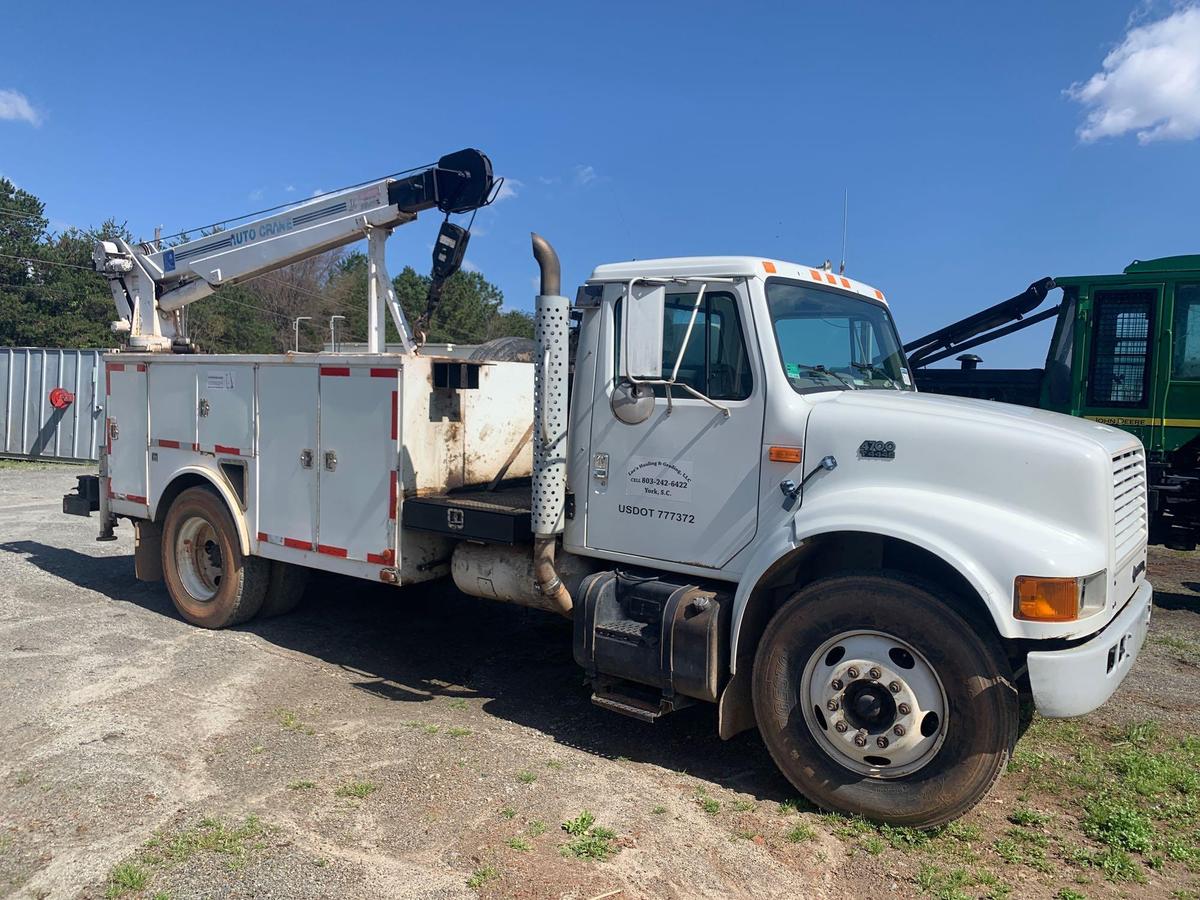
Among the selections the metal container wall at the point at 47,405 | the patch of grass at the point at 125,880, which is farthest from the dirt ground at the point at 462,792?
the metal container wall at the point at 47,405

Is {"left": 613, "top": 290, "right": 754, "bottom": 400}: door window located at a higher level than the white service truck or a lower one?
higher

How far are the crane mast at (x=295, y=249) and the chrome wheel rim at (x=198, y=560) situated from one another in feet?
6.03

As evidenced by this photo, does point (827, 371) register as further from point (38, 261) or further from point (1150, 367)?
point (38, 261)

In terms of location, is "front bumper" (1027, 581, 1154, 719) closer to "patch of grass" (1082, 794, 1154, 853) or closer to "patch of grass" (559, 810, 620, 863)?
"patch of grass" (1082, 794, 1154, 853)

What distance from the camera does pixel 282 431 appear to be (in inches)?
254

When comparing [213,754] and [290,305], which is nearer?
[213,754]

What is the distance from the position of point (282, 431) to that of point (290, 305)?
157 feet

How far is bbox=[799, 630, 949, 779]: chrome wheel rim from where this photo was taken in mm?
3947

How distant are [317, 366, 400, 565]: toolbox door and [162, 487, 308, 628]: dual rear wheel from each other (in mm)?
1086

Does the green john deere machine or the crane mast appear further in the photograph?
the green john deere machine

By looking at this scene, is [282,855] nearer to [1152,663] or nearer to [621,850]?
[621,850]

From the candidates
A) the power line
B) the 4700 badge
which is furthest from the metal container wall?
the power line

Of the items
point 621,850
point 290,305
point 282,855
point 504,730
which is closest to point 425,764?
point 504,730

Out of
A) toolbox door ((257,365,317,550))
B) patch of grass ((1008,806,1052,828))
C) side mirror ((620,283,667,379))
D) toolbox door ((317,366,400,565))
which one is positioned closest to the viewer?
patch of grass ((1008,806,1052,828))
